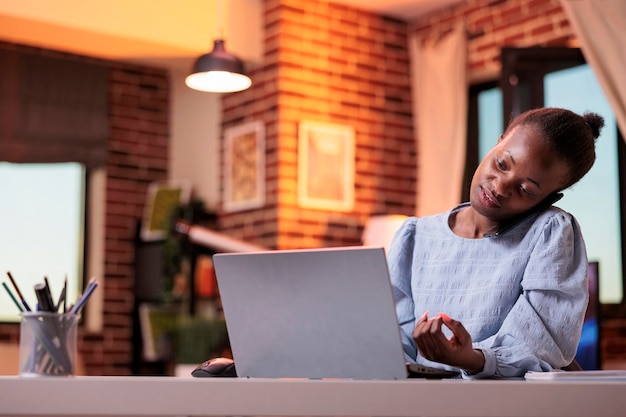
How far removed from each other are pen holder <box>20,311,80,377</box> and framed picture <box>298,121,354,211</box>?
14.5ft

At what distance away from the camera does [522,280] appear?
1804 millimetres

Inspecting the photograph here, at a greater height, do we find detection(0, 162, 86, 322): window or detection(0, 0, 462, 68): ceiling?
detection(0, 0, 462, 68): ceiling

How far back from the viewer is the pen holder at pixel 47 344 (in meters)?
1.38

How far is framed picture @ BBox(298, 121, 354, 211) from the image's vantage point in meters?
5.91

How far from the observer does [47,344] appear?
55.2 inches

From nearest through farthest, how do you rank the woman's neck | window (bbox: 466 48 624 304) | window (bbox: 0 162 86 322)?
1. the woman's neck
2. window (bbox: 466 48 624 304)
3. window (bbox: 0 162 86 322)

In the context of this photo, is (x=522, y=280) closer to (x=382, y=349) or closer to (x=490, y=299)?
(x=490, y=299)

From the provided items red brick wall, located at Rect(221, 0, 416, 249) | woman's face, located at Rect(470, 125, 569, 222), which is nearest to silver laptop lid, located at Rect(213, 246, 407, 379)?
woman's face, located at Rect(470, 125, 569, 222)

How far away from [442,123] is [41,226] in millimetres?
2778

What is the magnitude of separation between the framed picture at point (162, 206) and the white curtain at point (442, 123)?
5.40 ft

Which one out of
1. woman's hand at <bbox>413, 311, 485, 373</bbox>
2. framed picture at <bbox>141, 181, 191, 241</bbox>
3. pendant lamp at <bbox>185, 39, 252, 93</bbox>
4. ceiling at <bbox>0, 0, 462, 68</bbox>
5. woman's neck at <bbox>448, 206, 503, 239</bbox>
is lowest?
woman's hand at <bbox>413, 311, 485, 373</bbox>

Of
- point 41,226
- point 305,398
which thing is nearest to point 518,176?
point 305,398

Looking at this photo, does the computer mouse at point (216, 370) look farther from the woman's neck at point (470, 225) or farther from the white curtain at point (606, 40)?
the white curtain at point (606, 40)

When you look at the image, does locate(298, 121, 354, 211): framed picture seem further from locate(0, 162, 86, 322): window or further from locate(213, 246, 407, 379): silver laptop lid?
locate(213, 246, 407, 379): silver laptop lid
